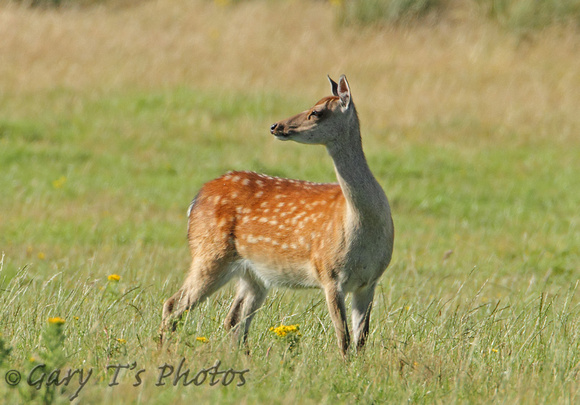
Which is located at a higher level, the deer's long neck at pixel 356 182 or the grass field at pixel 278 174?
the deer's long neck at pixel 356 182

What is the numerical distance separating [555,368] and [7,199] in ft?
25.0

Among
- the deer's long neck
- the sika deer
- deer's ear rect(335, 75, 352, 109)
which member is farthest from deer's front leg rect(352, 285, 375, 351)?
deer's ear rect(335, 75, 352, 109)

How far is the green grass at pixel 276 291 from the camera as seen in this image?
15.3 feet

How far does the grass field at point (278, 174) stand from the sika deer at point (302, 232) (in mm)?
168

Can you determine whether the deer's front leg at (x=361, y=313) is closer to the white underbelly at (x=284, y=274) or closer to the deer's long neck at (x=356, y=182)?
the white underbelly at (x=284, y=274)

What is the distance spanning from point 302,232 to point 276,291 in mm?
A: 625

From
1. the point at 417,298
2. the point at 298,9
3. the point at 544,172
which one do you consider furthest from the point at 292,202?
the point at 298,9

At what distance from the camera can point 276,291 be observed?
6.31 metres

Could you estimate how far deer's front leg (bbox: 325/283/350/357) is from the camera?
535cm

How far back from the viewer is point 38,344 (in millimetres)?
4910

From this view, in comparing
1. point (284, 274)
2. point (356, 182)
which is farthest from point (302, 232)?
point (356, 182)

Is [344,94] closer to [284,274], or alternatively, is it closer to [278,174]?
[284,274]

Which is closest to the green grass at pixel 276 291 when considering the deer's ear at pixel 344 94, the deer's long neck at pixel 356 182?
the deer's long neck at pixel 356 182

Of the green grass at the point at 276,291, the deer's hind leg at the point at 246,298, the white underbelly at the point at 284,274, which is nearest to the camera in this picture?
the green grass at the point at 276,291
